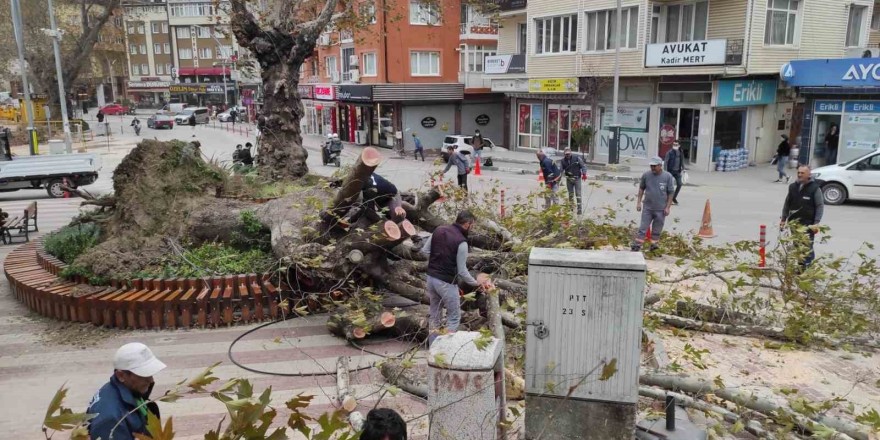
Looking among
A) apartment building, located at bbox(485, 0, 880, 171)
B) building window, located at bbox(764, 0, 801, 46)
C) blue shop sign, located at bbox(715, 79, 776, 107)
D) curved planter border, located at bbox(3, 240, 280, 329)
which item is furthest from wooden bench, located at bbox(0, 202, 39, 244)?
building window, located at bbox(764, 0, 801, 46)

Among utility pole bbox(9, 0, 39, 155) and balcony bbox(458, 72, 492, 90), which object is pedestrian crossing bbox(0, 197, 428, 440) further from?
balcony bbox(458, 72, 492, 90)

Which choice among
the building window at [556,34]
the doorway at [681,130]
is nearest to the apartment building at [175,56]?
the building window at [556,34]

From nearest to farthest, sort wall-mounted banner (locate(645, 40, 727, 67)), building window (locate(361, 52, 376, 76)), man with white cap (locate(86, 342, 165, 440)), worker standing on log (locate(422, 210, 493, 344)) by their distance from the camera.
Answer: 1. man with white cap (locate(86, 342, 165, 440))
2. worker standing on log (locate(422, 210, 493, 344))
3. wall-mounted banner (locate(645, 40, 727, 67))
4. building window (locate(361, 52, 376, 76))

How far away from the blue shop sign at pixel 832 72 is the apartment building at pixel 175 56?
69.3 metres

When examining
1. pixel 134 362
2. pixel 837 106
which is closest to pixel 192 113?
pixel 837 106

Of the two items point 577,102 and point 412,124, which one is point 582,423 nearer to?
point 577,102

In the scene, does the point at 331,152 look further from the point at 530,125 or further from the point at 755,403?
the point at 755,403

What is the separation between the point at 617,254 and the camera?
470cm

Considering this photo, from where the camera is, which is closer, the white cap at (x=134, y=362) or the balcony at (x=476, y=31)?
the white cap at (x=134, y=362)

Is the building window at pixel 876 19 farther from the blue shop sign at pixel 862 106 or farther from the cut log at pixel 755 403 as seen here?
the cut log at pixel 755 403

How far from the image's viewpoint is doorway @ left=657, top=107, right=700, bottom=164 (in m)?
25.2

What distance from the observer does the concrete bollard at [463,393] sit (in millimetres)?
4312

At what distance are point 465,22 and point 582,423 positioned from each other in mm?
33655

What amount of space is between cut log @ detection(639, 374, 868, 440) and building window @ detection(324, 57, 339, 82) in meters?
38.8
